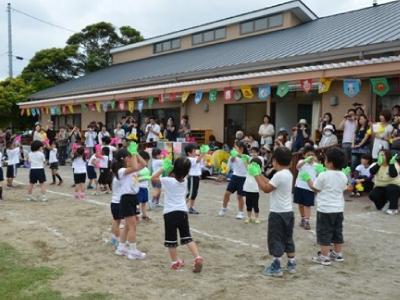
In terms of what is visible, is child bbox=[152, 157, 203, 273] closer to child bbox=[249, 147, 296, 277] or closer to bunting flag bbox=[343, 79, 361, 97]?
child bbox=[249, 147, 296, 277]

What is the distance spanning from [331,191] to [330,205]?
0.53 ft

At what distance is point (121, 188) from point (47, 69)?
30.5m

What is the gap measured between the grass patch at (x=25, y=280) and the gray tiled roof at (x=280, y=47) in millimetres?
9089

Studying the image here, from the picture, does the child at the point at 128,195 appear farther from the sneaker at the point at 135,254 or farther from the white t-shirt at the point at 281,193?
the white t-shirt at the point at 281,193

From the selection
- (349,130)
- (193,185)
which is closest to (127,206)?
(193,185)

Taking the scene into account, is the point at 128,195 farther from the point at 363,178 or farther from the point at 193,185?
the point at 363,178

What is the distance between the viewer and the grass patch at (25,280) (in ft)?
13.5

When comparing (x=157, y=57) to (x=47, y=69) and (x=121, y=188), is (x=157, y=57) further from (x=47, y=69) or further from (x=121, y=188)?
(x=121, y=188)

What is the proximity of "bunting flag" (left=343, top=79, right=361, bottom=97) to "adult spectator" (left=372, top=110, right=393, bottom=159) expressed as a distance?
103 centimetres

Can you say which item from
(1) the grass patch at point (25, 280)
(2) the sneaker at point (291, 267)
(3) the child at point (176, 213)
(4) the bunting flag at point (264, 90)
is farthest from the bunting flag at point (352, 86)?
(1) the grass patch at point (25, 280)

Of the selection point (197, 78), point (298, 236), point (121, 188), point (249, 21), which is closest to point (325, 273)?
point (298, 236)

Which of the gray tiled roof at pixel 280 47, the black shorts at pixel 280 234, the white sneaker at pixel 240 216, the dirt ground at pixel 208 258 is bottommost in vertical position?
the dirt ground at pixel 208 258

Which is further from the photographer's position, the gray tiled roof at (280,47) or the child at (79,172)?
the gray tiled roof at (280,47)

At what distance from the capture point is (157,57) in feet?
83.7
